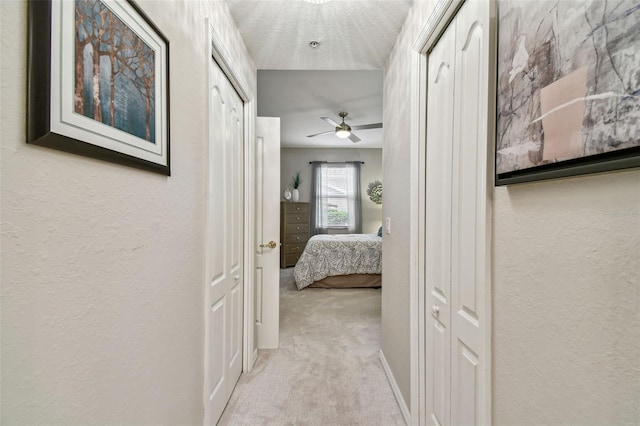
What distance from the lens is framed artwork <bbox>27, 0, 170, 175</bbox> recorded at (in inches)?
22.4

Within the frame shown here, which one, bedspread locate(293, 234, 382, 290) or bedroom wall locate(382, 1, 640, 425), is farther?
bedspread locate(293, 234, 382, 290)

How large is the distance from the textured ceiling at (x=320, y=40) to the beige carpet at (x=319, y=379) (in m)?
2.48

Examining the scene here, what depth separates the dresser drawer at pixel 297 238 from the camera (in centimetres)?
621

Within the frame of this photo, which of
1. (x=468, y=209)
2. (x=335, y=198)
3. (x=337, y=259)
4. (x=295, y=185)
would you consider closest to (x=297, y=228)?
(x=295, y=185)

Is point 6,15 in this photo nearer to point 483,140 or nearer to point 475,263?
point 483,140

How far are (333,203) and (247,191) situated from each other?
16.0ft

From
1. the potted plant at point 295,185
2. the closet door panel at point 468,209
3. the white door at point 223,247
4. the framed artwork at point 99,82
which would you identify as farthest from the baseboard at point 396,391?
the potted plant at point 295,185

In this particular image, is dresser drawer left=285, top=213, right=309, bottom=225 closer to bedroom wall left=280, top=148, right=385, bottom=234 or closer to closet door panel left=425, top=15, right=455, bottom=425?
bedroom wall left=280, top=148, right=385, bottom=234

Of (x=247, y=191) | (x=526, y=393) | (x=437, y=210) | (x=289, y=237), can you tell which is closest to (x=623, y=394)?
(x=526, y=393)

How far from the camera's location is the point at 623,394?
1.67 feet

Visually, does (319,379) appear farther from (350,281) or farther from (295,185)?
(295,185)

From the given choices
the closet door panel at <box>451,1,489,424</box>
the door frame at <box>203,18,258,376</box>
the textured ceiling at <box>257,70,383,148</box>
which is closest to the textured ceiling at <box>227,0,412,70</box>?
A: the door frame at <box>203,18,258,376</box>

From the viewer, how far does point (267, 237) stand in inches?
101

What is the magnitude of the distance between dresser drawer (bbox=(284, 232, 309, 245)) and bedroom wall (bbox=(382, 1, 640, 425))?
5479mm
